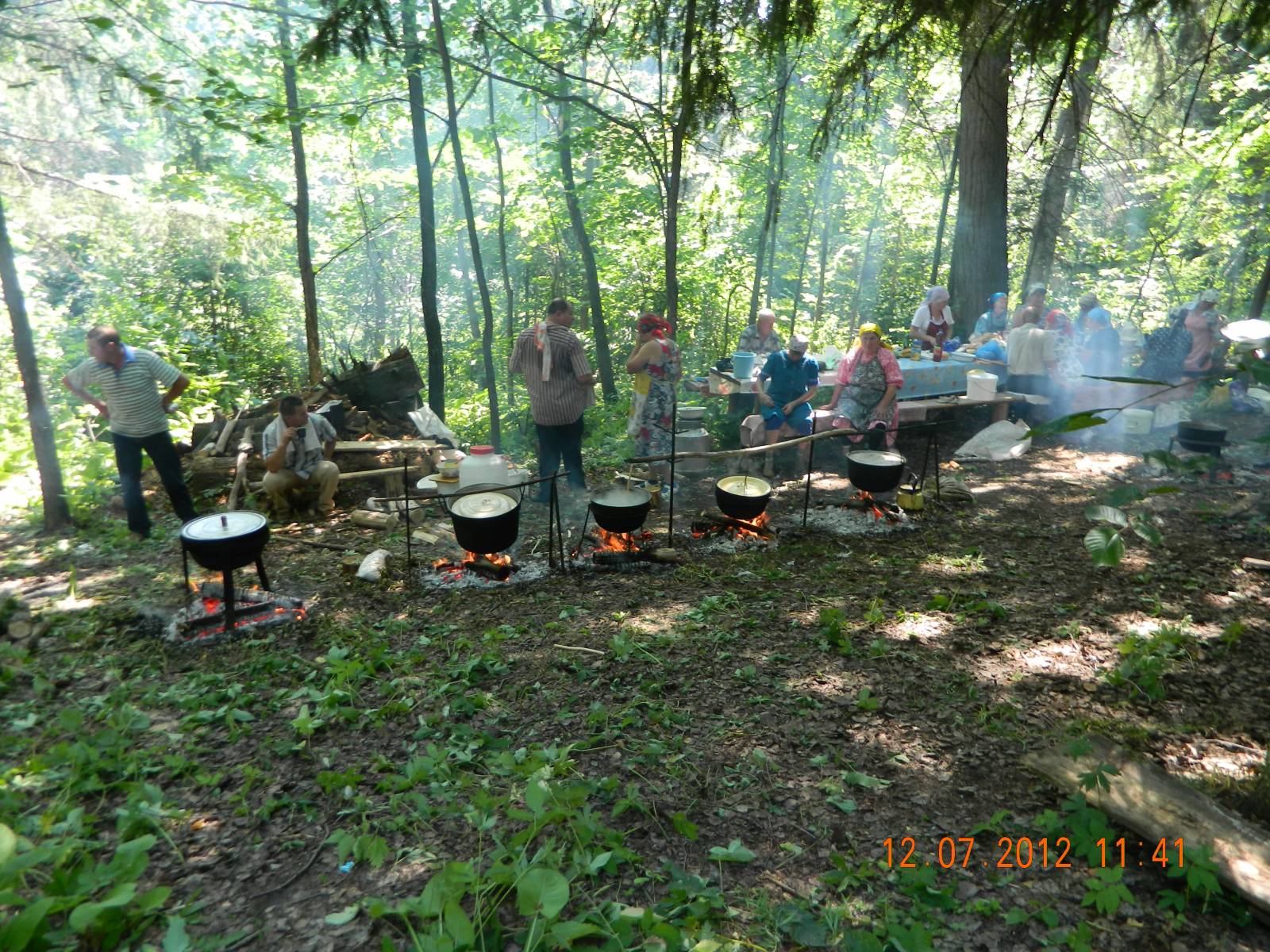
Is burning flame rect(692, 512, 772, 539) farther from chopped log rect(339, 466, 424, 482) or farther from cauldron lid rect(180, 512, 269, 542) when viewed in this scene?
cauldron lid rect(180, 512, 269, 542)

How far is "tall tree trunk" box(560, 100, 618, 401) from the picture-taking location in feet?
48.2

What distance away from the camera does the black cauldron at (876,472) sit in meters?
7.43

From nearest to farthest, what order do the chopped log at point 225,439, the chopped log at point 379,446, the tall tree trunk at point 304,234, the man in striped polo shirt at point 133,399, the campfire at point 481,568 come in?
the campfire at point 481,568 → the man in striped polo shirt at point 133,399 → the chopped log at point 379,446 → the chopped log at point 225,439 → the tall tree trunk at point 304,234

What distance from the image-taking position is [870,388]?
8.77m

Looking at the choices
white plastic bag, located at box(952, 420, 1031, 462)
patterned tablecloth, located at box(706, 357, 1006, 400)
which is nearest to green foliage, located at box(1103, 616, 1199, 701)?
white plastic bag, located at box(952, 420, 1031, 462)

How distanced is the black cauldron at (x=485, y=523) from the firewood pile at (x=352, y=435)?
→ 171 cm

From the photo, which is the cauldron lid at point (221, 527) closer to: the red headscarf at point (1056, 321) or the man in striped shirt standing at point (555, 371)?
the man in striped shirt standing at point (555, 371)

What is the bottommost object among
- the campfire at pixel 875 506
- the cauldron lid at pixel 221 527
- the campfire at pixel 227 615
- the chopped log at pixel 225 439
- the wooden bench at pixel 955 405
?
the campfire at pixel 227 615

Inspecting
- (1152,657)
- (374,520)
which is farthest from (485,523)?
(1152,657)

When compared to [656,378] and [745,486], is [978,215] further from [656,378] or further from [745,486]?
[745,486]

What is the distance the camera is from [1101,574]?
247 inches

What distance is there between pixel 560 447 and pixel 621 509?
64.6 inches

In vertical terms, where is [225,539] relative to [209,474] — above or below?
above

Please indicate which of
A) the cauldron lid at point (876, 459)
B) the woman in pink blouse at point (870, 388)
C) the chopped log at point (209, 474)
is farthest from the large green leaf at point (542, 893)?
the chopped log at point (209, 474)
